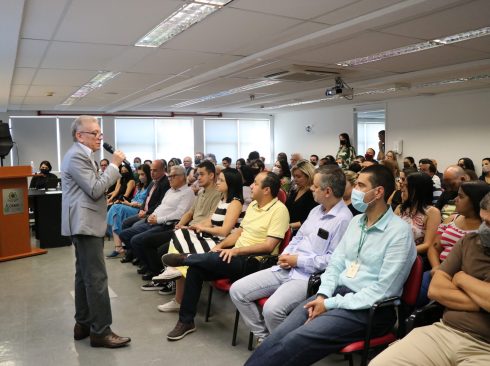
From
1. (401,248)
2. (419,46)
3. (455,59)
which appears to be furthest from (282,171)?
(401,248)

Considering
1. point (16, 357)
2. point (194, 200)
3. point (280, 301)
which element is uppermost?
point (194, 200)

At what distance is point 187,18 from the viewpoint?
4074 millimetres

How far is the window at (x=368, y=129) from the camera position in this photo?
13.0 meters

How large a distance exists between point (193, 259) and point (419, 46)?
4248mm

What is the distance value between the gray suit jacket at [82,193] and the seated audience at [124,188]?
130 inches

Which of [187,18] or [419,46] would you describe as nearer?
[187,18]

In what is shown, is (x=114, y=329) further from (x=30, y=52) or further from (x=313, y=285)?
(x=30, y=52)

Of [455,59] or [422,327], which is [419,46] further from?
[422,327]

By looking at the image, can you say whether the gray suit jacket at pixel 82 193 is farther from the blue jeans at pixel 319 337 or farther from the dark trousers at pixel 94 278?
the blue jeans at pixel 319 337

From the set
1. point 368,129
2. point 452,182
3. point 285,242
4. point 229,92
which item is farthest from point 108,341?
point 368,129

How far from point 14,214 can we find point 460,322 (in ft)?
17.8

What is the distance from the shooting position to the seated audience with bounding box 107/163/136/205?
6.08 metres

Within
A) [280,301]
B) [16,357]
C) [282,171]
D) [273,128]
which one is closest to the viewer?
[280,301]

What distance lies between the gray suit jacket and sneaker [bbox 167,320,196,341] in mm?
879
